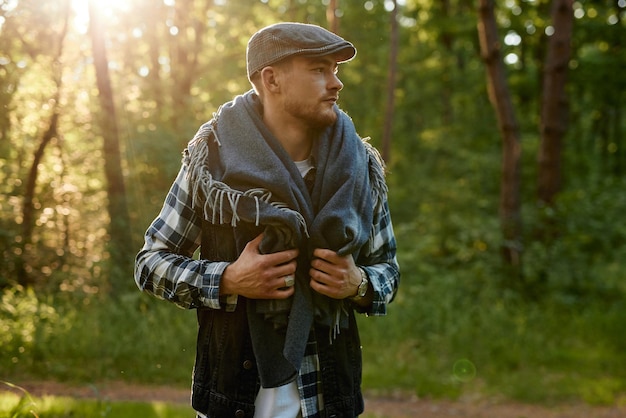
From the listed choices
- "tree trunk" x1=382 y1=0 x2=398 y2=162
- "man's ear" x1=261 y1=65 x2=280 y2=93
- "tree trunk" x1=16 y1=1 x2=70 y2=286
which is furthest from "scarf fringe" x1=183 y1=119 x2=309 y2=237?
"tree trunk" x1=382 y1=0 x2=398 y2=162

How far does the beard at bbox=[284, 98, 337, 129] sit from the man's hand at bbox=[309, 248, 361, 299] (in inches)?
17.1

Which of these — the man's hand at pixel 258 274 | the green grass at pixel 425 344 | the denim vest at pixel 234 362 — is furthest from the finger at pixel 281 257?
the green grass at pixel 425 344

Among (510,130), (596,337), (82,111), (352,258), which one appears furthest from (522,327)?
(82,111)

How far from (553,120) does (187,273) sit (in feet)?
30.1

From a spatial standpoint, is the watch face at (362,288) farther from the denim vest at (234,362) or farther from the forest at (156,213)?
the forest at (156,213)

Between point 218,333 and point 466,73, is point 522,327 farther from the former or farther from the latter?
point 466,73

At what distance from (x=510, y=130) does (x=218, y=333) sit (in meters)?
8.64

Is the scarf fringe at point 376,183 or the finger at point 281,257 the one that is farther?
the scarf fringe at point 376,183

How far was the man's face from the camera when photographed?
2.03 meters

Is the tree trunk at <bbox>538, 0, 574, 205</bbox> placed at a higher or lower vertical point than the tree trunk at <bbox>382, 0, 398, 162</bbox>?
lower

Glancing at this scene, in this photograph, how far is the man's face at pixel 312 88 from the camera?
6.66ft

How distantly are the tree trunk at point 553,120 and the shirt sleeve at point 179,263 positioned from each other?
8.83 meters

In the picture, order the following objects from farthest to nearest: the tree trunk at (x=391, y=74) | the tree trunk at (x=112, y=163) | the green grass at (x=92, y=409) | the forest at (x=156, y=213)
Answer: the tree trunk at (x=391, y=74), the tree trunk at (x=112, y=163), the forest at (x=156, y=213), the green grass at (x=92, y=409)

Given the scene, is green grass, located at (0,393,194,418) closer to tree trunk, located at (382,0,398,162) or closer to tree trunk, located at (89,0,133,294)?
tree trunk, located at (89,0,133,294)
